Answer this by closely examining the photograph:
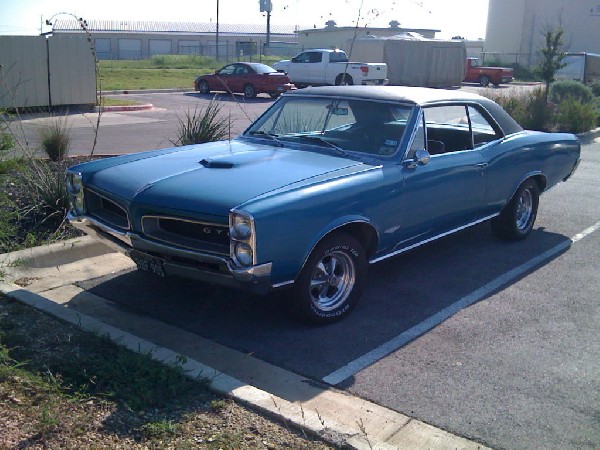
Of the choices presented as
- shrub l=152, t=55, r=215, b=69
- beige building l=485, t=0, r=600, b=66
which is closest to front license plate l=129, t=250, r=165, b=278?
shrub l=152, t=55, r=215, b=69

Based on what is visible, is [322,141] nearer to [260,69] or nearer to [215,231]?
[215,231]

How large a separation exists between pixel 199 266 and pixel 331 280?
3.37ft

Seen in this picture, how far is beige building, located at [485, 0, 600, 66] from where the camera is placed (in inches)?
2270

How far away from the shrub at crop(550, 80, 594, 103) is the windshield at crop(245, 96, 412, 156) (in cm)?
1479

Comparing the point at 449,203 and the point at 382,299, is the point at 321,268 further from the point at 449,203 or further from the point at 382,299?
the point at 449,203

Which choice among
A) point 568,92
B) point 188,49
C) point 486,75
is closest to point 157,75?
point 486,75

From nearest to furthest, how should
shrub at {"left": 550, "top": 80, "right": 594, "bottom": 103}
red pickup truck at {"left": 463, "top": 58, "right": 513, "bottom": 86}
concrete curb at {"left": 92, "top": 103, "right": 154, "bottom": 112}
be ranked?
shrub at {"left": 550, "top": 80, "right": 594, "bottom": 103} < concrete curb at {"left": 92, "top": 103, "right": 154, "bottom": 112} < red pickup truck at {"left": 463, "top": 58, "right": 513, "bottom": 86}

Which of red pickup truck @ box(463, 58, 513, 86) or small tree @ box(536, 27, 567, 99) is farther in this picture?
red pickup truck @ box(463, 58, 513, 86)

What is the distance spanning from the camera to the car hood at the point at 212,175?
194 inches

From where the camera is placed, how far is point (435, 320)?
18.5 feet

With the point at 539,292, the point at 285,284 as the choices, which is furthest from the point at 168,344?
the point at 539,292

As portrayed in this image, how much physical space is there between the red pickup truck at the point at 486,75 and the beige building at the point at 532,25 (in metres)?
15.2

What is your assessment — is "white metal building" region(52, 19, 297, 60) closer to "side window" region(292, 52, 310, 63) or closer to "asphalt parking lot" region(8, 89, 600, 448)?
"side window" region(292, 52, 310, 63)

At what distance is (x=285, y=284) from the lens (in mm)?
4906
